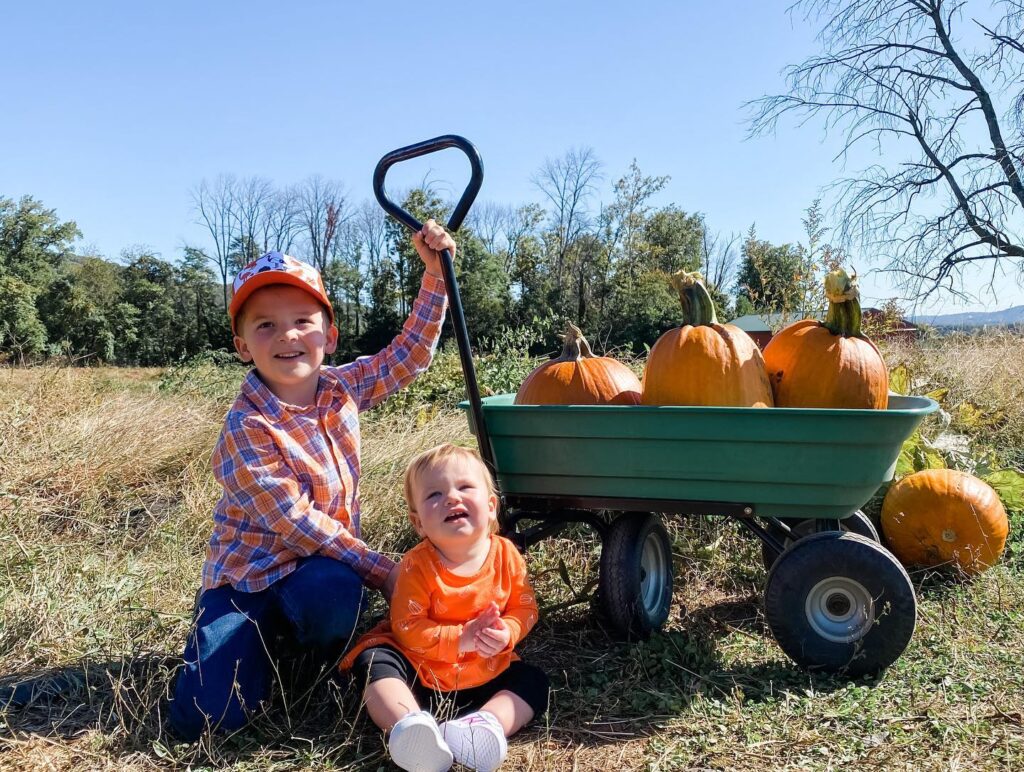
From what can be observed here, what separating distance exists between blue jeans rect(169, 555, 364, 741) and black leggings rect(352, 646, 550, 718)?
154mm

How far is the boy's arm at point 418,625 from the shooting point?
2162mm

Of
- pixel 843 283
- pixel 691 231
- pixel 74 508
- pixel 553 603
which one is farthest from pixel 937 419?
pixel 691 231

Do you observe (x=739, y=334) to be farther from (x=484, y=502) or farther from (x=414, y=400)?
(x=414, y=400)

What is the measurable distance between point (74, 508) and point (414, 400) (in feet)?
9.66

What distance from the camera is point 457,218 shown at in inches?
100.0

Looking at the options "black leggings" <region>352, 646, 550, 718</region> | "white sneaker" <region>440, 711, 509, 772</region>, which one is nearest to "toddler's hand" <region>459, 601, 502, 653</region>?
"black leggings" <region>352, 646, 550, 718</region>

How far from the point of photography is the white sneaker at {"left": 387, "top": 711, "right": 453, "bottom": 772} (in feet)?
6.08

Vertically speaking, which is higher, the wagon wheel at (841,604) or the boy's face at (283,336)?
the boy's face at (283,336)

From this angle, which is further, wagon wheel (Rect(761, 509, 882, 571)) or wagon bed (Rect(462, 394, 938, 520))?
wagon wheel (Rect(761, 509, 882, 571))

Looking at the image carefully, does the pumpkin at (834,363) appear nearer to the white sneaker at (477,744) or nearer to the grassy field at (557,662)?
the grassy field at (557,662)

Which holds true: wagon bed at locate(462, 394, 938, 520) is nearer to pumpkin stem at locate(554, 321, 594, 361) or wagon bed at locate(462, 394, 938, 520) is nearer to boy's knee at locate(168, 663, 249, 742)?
pumpkin stem at locate(554, 321, 594, 361)

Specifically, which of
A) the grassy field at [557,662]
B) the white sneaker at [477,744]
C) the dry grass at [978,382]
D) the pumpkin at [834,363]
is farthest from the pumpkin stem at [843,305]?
the dry grass at [978,382]

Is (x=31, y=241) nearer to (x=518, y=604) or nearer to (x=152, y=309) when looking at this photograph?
(x=152, y=309)

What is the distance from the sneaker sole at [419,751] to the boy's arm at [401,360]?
116 cm
